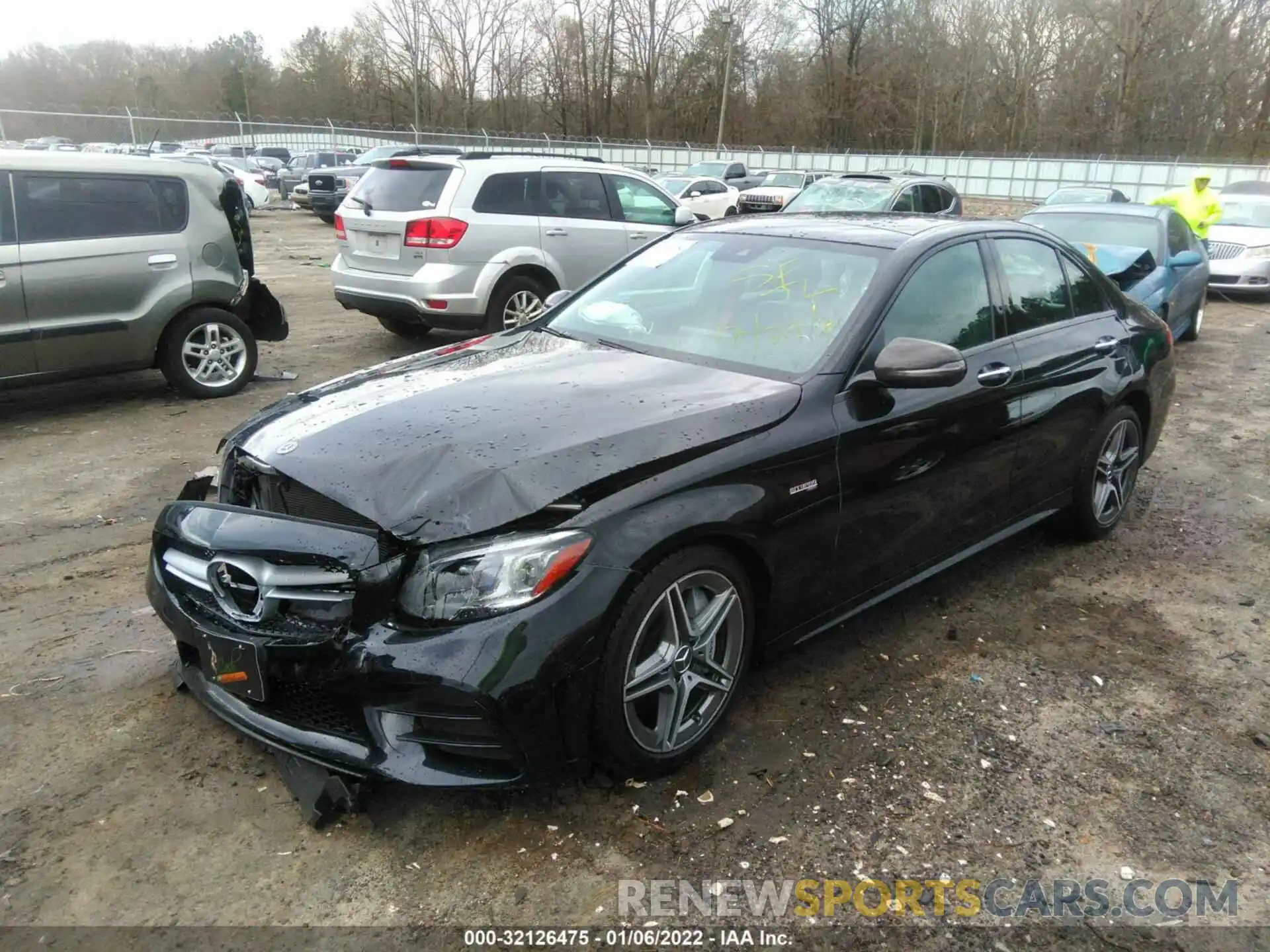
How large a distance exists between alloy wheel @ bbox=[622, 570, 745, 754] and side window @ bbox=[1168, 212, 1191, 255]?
829cm

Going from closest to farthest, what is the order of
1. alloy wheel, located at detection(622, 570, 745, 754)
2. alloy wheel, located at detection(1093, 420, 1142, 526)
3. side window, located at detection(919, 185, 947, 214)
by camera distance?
alloy wheel, located at detection(622, 570, 745, 754) < alloy wheel, located at detection(1093, 420, 1142, 526) < side window, located at detection(919, 185, 947, 214)

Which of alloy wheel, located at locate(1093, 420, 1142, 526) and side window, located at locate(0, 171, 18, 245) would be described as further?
side window, located at locate(0, 171, 18, 245)

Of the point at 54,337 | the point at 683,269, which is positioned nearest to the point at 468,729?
the point at 683,269

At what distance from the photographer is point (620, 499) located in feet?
8.65

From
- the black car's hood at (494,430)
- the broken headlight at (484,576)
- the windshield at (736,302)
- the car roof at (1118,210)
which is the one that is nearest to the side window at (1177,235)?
the car roof at (1118,210)

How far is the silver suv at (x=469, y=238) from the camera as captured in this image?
8164 millimetres

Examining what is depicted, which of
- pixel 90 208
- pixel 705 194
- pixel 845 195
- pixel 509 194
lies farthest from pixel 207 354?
pixel 705 194

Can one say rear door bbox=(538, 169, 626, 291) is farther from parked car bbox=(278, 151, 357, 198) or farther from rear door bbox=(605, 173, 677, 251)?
parked car bbox=(278, 151, 357, 198)

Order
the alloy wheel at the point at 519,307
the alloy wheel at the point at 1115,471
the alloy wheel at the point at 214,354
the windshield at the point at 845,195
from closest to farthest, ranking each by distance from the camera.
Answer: the alloy wheel at the point at 1115,471
the alloy wheel at the point at 214,354
the alloy wheel at the point at 519,307
the windshield at the point at 845,195

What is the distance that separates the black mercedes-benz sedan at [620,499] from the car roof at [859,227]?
0.02 metres

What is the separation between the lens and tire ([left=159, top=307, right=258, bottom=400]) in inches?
279

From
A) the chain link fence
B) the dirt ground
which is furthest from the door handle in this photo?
the chain link fence

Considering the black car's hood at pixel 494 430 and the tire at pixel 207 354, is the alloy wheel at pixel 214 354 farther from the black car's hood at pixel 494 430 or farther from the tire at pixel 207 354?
the black car's hood at pixel 494 430

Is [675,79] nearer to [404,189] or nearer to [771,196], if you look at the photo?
[771,196]
